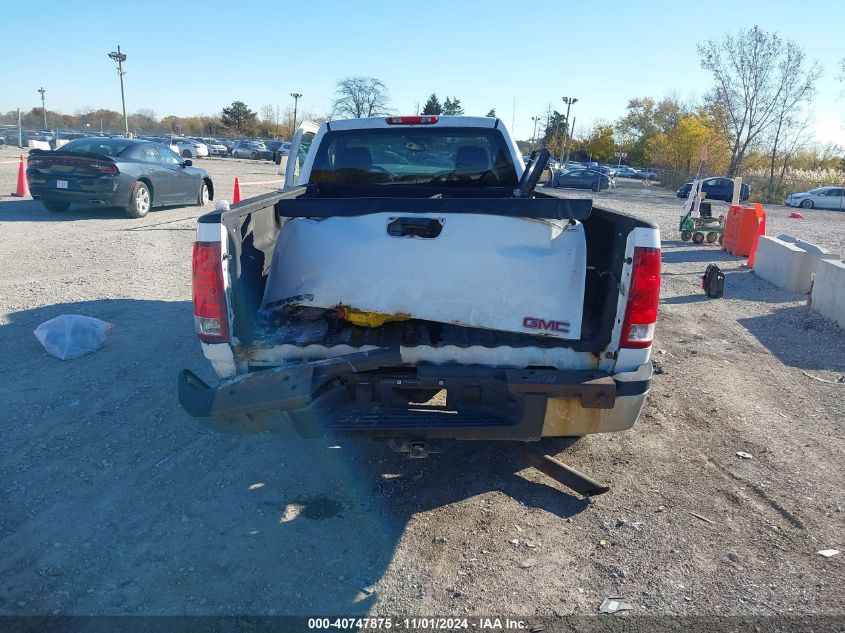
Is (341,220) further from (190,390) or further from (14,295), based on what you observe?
(14,295)

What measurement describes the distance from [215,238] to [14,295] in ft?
17.9

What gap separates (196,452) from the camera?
4098 millimetres

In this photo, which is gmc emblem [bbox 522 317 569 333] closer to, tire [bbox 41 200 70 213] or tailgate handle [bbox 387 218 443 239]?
tailgate handle [bbox 387 218 443 239]

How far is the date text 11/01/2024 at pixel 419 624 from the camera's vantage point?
2688 mm

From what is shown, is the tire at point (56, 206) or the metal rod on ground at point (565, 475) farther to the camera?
the tire at point (56, 206)

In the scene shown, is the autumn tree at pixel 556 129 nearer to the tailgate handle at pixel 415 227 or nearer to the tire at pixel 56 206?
the tire at pixel 56 206

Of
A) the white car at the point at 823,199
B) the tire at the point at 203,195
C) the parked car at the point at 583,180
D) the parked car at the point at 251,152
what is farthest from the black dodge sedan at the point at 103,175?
the parked car at the point at 251,152

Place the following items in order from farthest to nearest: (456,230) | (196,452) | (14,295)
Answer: (14,295), (196,452), (456,230)

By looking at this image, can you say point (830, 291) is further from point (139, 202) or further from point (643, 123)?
point (643, 123)

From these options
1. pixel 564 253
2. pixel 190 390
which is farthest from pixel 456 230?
pixel 190 390

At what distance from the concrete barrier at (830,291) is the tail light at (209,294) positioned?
7.53m

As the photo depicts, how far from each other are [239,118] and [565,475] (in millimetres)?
89289

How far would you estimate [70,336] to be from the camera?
560cm

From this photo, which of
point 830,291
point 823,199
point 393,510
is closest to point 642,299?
point 393,510
